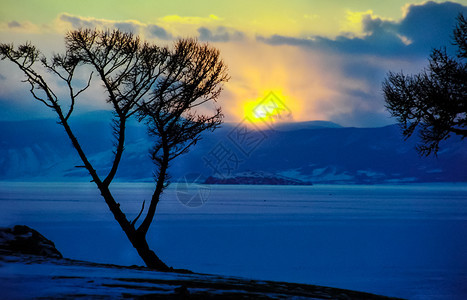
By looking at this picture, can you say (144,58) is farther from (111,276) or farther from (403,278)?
(403,278)

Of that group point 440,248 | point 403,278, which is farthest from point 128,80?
point 440,248

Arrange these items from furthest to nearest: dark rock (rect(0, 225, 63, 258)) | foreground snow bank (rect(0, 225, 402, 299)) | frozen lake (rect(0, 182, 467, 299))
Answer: frozen lake (rect(0, 182, 467, 299)) < dark rock (rect(0, 225, 63, 258)) < foreground snow bank (rect(0, 225, 402, 299))

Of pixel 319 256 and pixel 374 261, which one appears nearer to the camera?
pixel 374 261

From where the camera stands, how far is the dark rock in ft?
53.3

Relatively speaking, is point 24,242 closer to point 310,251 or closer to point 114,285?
point 114,285

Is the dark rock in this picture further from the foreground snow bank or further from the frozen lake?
the frozen lake

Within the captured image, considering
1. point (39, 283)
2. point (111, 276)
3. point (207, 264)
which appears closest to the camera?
point (39, 283)

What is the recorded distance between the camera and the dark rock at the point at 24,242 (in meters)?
16.2

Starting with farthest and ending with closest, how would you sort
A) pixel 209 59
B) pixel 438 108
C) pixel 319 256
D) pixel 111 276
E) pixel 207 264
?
pixel 319 256, pixel 207 264, pixel 438 108, pixel 209 59, pixel 111 276

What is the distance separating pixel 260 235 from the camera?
146ft

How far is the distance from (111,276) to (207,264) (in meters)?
16.5

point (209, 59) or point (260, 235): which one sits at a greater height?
point (209, 59)

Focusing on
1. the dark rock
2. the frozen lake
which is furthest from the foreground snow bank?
the frozen lake

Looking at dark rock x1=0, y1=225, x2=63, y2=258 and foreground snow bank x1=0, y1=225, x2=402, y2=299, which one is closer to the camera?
foreground snow bank x1=0, y1=225, x2=402, y2=299
